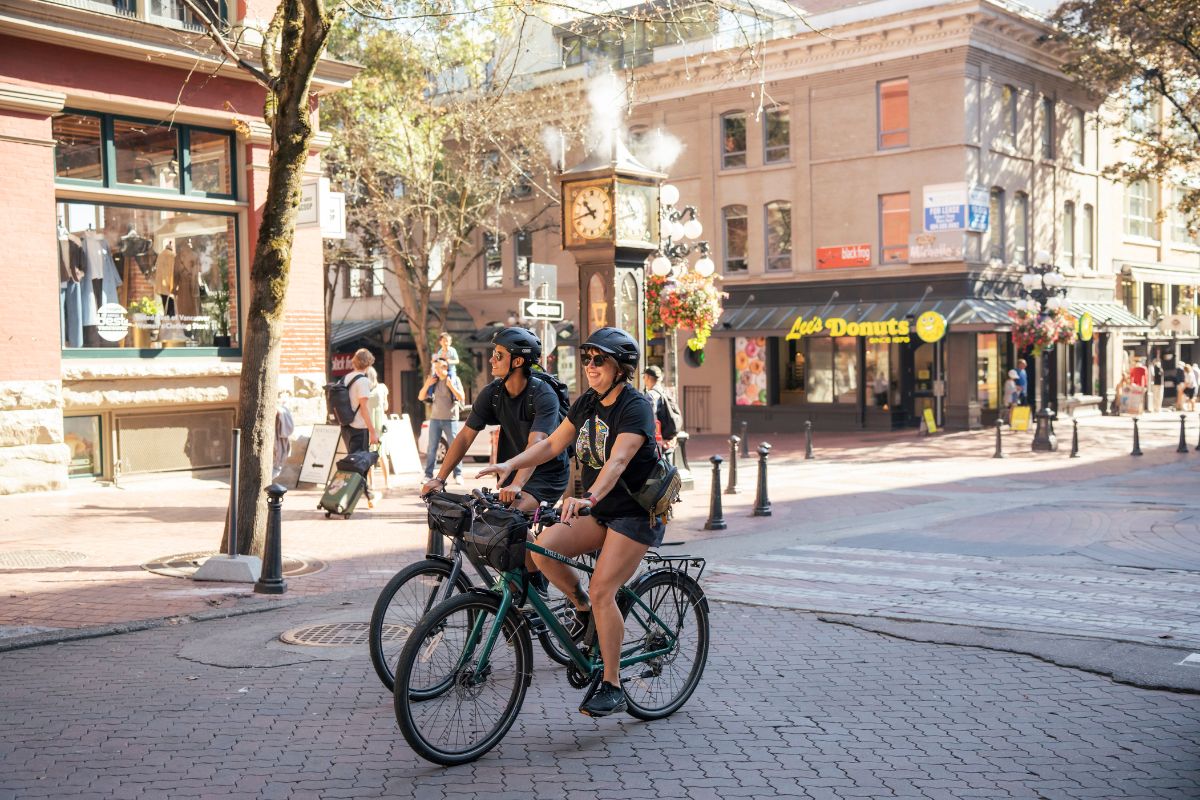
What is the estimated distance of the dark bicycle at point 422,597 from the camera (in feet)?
18.0

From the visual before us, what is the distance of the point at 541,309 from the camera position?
643 inches

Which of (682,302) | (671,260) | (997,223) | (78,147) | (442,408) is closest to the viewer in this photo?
(78,147)

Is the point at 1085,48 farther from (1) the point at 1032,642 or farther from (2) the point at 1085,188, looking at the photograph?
(1) the point at 1032,642

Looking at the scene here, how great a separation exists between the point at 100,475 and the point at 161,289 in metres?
2.80

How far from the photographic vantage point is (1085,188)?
37.0 m

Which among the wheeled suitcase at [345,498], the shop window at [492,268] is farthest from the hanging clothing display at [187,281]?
the shop window at [492,268]

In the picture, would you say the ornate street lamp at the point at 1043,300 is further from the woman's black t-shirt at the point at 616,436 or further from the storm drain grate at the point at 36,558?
the woman's black t-shirt at the point at 616,436

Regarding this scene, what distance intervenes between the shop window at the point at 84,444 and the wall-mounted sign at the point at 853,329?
2065 centimetres

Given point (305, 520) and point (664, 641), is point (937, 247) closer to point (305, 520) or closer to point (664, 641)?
point (305, 520)

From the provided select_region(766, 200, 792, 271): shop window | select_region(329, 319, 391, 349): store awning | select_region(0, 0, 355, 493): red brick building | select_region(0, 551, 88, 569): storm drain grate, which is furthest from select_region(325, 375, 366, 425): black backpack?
select_region(329, 319, 391, 349): store awning

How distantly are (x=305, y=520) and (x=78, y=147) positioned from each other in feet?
20.9

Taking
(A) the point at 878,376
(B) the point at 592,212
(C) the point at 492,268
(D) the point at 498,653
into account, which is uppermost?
(C) the point at 492,268

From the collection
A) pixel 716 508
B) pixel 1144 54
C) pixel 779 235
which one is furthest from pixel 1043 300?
pixel 716 508

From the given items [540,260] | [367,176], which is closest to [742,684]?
[367,176]
